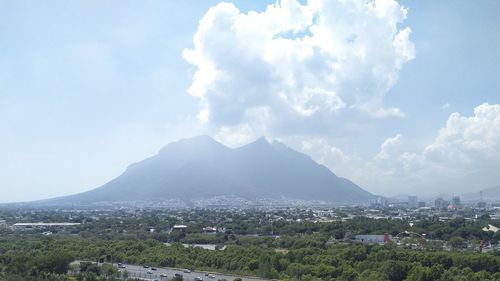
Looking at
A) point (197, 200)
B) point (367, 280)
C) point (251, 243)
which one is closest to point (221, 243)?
point (251, 243)

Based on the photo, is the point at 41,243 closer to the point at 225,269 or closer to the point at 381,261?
the point at 225,269

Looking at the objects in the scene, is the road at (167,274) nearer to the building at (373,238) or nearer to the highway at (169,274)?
the highway at (169,274)

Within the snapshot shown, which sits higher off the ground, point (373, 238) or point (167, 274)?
point (373, 238)

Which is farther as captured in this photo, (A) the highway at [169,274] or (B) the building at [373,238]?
(B) the building at [373,238]

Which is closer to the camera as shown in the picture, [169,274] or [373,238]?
[169,274]

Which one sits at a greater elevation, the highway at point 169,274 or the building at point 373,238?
the building at point 373,238

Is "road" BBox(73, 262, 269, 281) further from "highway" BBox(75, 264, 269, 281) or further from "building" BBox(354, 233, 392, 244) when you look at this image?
"building" BBox(354, 233, 392, 244)

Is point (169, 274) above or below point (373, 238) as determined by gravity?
below

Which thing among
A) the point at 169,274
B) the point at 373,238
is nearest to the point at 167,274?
the point at 169,274

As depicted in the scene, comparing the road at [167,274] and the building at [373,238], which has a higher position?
the building at [373,238]

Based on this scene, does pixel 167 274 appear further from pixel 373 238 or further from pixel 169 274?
pixel 373 238

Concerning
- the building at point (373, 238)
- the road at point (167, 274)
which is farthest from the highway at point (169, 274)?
the building at point (373, 238)

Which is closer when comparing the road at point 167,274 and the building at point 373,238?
the road at point 167,274
